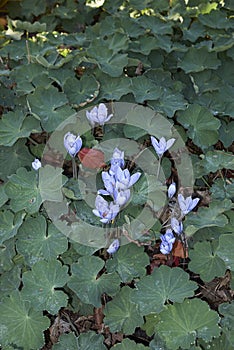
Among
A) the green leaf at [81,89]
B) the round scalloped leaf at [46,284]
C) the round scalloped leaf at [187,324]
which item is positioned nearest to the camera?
the round scalloped leaf at [187,324]

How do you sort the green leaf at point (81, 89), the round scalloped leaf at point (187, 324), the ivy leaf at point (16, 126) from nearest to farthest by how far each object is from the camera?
the round scalloped leaf at point (187, 324) < the ivy leaf at point (16, 126) < the green leaf at point (81, 89)

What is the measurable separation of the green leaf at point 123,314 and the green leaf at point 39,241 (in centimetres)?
26

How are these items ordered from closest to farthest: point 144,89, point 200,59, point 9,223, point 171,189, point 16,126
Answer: point 171,189, point 9,223, point 16,126, point 144,89, point 200,59

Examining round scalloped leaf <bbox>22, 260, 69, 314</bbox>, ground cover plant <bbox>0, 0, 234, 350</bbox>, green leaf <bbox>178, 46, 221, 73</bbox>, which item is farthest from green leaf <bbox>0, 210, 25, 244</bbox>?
green leaf <bbox>178, 46, 221, 73</bbox>

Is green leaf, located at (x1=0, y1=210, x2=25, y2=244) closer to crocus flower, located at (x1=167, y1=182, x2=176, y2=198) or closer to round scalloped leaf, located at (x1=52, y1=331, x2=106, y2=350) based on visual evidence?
round scalloped leaf, located at (x1=52, y1=331, x2=106, y2=350)

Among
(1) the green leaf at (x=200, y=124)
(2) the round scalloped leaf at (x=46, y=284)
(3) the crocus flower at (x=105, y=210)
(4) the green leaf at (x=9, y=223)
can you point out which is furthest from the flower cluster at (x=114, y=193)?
(1) the green leaf at (x=200, y=124)

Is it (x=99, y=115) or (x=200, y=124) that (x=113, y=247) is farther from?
(x=200, y=124)

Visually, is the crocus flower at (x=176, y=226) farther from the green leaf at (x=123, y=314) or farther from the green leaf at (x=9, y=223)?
the green leaf at (x=9, y=223)

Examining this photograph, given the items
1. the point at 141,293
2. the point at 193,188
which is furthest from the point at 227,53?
the point at 141,293

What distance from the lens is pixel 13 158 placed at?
242 centimetres

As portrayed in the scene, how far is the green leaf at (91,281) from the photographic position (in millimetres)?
1896

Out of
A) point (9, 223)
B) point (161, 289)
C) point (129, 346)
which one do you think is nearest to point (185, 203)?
point (161, 289)

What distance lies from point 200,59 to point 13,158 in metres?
1.05

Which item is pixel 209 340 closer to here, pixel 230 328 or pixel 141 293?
pixel 230 328
